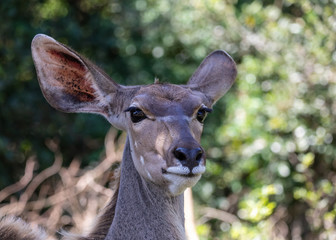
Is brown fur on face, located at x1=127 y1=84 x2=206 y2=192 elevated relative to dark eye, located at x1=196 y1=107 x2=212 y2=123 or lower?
elevated

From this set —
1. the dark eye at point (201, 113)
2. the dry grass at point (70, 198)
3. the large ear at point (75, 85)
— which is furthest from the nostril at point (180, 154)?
the dry grass at point (70, 198)

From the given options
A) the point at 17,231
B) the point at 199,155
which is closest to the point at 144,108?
the point at 199,155

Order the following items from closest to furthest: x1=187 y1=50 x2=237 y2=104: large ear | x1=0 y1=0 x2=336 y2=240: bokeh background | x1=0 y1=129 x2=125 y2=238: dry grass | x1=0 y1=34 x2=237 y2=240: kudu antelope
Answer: x1=0 y1=34 x2=237 y2=240: kudu antelope < x1=187 y1=50 x2=237 y2=104: large ear < x1=0 y1=129 x2=125 y2=238: dry grass < x1=0 y1=0 x2=336 y2=240: bokeh background

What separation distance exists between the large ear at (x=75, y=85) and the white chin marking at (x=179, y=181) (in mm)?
633

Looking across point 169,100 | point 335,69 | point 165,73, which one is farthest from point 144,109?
point 165,73

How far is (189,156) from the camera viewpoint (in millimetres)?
3646

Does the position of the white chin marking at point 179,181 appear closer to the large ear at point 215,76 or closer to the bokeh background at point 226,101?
the large ear at point 215,76

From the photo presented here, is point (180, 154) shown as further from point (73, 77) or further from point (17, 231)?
point (17, 231)

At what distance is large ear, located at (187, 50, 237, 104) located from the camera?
187 inches

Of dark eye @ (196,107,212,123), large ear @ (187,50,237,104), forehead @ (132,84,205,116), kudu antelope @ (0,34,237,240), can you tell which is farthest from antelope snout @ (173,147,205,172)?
large ear @ (187,50,237,104)

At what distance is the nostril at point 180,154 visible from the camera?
12.0 ft

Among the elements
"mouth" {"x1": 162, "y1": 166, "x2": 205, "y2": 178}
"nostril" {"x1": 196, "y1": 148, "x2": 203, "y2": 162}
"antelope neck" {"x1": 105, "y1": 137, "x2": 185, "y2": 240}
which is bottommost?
"antelope neck" {"x1": 105, "y1": 137, "x2": 185, "y2": 240}

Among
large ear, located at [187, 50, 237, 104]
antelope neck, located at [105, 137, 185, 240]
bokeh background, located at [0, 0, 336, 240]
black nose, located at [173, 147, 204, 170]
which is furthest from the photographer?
bokeh background, located at [0, 0, 336, 240]

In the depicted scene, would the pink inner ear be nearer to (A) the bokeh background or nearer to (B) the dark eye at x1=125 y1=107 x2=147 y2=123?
(B) the dark eye at x1=125 y1=107 x2=147 y2=123
